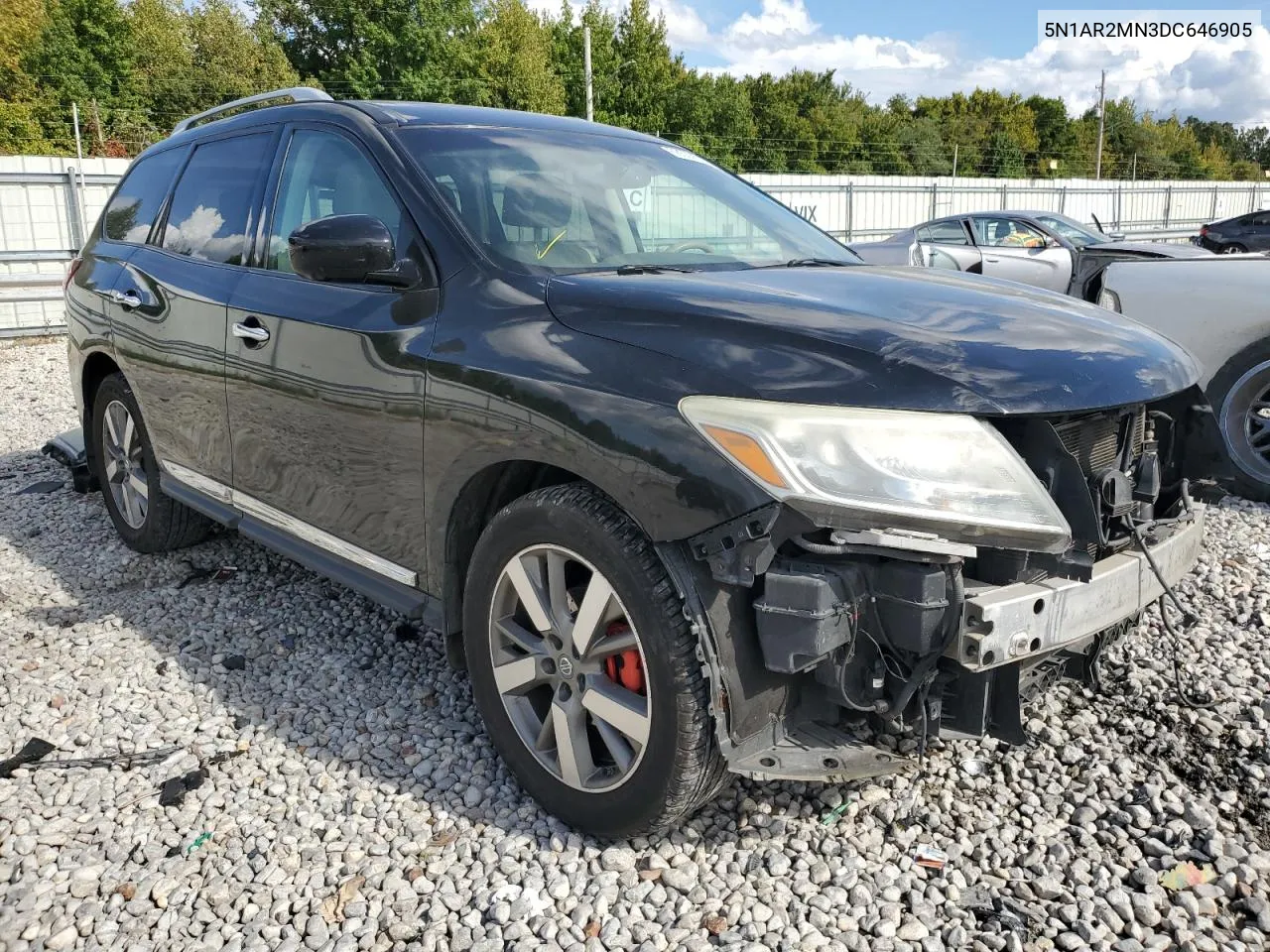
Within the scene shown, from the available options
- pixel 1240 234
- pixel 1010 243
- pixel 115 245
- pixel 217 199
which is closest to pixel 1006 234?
pixel 1010 243

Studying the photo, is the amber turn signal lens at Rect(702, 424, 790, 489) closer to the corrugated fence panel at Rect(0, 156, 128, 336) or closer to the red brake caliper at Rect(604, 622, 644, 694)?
the red brake caliper at Rect(604, 622, 644, 694)

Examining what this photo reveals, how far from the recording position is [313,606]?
4.27m

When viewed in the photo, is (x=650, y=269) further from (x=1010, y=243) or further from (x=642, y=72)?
(x=642, y=72)

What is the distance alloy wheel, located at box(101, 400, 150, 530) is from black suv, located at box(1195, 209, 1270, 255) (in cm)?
1884

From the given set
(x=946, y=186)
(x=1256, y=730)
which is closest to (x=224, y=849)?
(x=1256, y=730)

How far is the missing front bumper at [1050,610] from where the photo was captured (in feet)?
6.82

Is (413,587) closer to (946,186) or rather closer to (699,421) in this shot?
(699,421)

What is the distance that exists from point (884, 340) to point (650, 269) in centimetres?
87

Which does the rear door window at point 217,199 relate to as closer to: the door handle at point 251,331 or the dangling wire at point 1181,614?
Answer: the door handle at point 251,331

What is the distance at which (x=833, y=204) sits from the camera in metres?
22.7

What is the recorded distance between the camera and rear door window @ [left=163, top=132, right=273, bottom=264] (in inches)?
147

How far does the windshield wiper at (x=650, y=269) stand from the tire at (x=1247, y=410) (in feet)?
12.0

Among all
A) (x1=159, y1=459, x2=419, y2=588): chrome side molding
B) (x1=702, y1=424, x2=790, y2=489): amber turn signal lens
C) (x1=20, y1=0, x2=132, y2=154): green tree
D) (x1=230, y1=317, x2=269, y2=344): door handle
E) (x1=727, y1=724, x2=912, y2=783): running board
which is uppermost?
(x1=20, y1=0, x2=132, y2=154): green tree

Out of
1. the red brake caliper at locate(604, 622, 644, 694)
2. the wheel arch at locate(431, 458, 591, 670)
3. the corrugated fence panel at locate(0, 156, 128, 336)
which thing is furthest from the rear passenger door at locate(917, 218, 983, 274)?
the corrugated fence panel at locate(0, 156, 128, 336)
